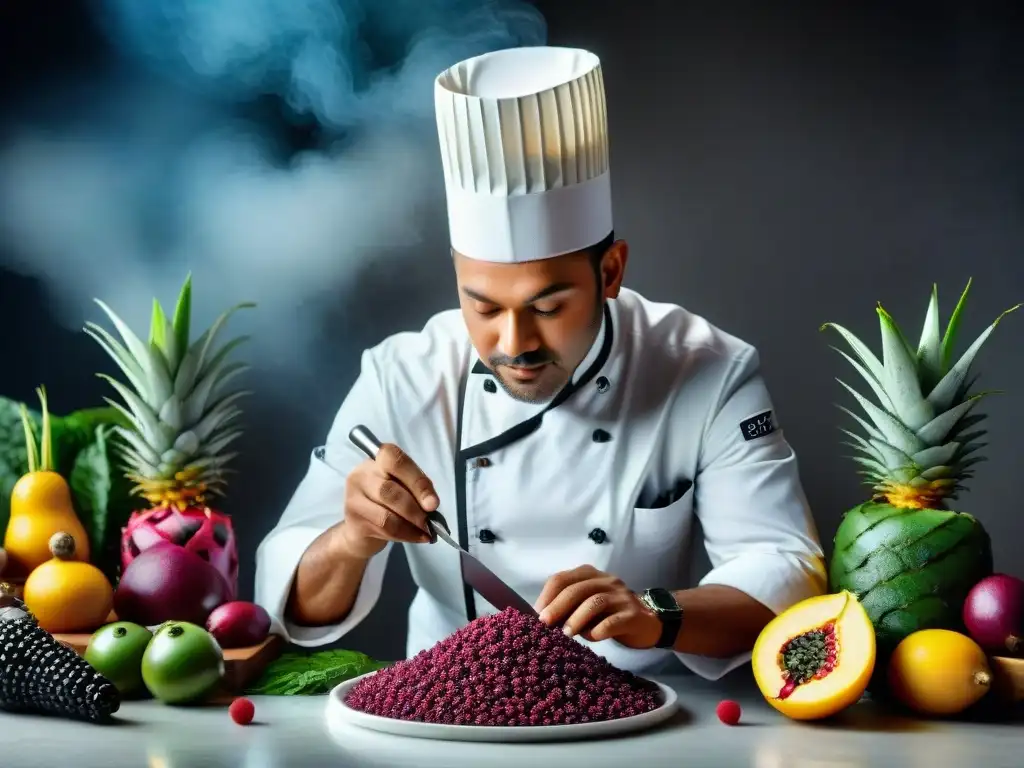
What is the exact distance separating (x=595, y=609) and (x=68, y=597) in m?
1.04

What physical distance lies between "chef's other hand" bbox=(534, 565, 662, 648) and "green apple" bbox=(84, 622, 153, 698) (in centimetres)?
68

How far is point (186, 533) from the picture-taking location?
107 inches

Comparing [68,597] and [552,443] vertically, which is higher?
[552,443]

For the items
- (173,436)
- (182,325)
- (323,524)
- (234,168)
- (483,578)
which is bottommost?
(483,578)

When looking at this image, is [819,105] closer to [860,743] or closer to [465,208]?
[465,208]

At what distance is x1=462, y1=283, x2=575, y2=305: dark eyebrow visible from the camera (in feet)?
7.57

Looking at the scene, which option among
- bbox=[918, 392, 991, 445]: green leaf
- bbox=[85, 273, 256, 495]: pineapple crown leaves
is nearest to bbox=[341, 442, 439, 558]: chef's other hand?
bbox=[85, 273, 256, 495]: pineapple crown leaves

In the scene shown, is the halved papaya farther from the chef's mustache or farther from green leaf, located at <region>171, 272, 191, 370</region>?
green leaf, located at <region>171, 272, 191, 370</region>

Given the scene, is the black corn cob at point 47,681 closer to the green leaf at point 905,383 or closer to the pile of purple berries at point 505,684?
the pile of purple berries at point 505,684

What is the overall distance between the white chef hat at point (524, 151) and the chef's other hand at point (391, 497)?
436mm

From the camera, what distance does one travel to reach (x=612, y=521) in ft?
8.45

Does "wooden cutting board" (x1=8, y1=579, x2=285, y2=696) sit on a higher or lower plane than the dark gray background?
lower

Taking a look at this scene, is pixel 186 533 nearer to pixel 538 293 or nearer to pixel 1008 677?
pixel 538 293

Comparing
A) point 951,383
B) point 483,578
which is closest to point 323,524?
point 483,578
